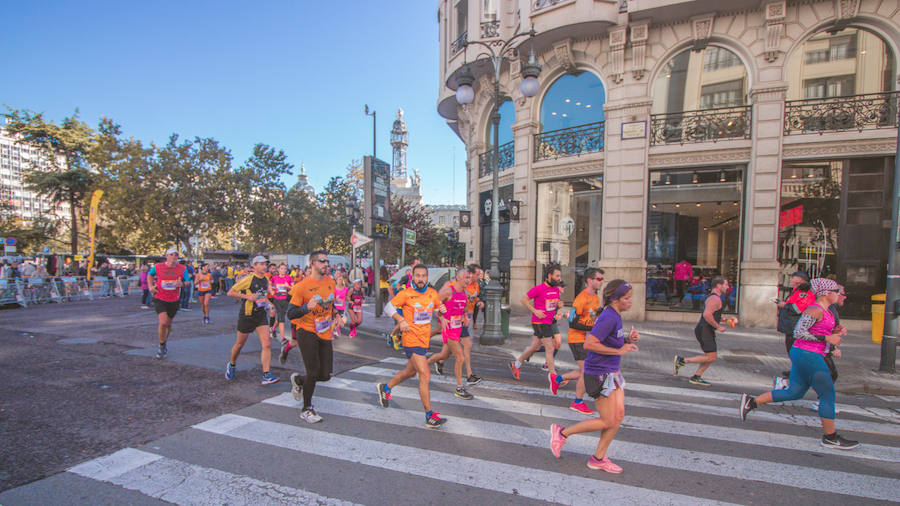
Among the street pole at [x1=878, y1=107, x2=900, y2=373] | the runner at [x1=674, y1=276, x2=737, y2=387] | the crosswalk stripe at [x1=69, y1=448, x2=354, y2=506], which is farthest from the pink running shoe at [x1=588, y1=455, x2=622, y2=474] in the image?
the street pole at [x1=878, y1=107, x2=900, y2=373]

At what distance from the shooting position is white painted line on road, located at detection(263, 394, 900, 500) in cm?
355

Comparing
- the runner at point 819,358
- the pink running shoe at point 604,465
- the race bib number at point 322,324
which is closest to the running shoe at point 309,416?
the race bib number at point 322,324

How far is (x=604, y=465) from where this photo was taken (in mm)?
3729

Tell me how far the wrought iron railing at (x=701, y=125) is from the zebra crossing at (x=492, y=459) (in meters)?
9.85

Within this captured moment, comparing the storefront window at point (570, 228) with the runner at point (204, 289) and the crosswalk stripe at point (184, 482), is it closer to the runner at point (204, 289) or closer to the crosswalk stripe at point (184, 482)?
the runner at point (204, 289)

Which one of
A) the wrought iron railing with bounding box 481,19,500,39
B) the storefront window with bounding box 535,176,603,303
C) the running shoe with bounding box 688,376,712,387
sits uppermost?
the wrought iron railing with bounding box 481,19,500,39

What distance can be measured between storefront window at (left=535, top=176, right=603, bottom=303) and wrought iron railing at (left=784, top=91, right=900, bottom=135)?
5.88 meters

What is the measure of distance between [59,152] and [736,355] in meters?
46.3

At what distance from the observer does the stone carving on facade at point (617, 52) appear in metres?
13.6

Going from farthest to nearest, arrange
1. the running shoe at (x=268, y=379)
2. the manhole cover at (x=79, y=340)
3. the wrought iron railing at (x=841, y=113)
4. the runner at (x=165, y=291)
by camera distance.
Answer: the wrought iron railing at (x=841, y=113)
the manhole cover at (x=79, y=340)
the runner at (x=165, y=291)
the running shoe at (x=268, y=379)

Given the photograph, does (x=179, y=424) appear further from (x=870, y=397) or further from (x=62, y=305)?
(x=62, y=305)

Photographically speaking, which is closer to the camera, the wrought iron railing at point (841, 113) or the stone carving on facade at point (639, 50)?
the wrought iron railing at point (841, 113)

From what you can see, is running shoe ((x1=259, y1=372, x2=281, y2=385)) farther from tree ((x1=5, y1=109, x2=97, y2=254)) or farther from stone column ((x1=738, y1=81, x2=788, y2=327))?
tree ((x1=5, y1=109, x2=97, y2=254))

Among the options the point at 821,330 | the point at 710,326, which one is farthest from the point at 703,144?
the point at 821,330
